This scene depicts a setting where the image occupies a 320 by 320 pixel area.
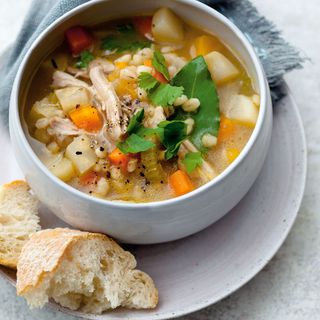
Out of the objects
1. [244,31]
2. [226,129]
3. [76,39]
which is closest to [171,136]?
[226,129]

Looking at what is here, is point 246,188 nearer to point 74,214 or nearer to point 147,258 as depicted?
point 147,258

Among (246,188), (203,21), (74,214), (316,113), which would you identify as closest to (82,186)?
(74,214)

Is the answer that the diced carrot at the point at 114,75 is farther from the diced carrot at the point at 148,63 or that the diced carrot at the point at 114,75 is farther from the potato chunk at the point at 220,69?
the potato chunk at the point at 220,69

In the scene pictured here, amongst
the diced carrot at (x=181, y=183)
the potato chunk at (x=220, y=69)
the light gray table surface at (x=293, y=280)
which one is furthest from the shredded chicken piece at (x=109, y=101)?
the light gray table surface at (x=293, y=280)

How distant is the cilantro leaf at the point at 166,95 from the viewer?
237 cm

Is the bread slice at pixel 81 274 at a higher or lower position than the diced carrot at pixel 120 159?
lower

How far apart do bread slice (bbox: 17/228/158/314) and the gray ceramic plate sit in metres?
0.05

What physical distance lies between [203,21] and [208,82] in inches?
10.6

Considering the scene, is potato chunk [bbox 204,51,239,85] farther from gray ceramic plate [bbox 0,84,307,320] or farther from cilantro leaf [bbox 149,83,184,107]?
gray ceramic plate [bbox 0,84,307,320]

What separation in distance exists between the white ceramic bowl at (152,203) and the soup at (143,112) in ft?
0.24

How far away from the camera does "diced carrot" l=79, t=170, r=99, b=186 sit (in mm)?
2354

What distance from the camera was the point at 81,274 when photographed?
2.27 metres

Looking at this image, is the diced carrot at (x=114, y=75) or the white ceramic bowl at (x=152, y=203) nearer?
the white ceramic bowl at (x=152, y=203)

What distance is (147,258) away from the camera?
2.46 meters
